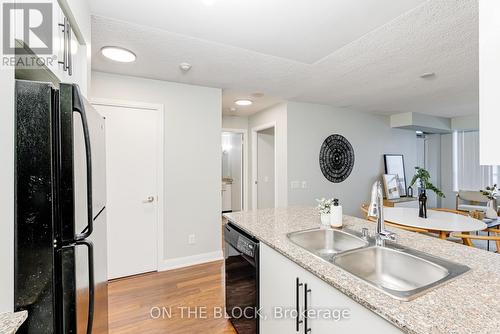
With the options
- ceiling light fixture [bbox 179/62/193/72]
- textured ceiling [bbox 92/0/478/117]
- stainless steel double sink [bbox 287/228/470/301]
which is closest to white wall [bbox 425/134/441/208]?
textured ceiling [bbox 92/0/478/117]

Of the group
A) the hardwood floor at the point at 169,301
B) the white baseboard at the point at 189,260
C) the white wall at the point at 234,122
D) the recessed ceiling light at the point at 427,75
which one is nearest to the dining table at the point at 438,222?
the recessed ceiling light at the point at 427,75

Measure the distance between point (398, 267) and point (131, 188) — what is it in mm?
2688

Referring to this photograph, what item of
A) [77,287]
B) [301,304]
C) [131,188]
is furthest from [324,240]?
[131,188]

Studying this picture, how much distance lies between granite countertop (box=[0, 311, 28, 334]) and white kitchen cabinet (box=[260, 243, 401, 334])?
3.30 ft

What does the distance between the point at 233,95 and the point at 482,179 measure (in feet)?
19.5

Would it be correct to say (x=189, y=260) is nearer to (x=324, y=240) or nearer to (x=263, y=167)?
(x=324, y=240)

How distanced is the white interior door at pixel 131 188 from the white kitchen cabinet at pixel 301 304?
1.90 meters

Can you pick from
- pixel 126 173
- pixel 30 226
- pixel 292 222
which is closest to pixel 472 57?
pixel 292 222

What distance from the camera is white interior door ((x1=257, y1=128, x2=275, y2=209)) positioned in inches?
194

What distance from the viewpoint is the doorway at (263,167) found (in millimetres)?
4879

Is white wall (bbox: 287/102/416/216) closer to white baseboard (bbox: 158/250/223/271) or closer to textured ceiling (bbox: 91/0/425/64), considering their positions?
white baseboard (bbox: 158/250/223/271)

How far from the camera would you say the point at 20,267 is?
70 cm

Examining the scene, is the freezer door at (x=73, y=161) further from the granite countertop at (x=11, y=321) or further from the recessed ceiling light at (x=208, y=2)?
the recessed ceiling light at (x=208, y=2)

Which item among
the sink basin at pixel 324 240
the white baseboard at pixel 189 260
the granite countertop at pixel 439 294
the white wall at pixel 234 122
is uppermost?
the white wall at pixel 234 122
